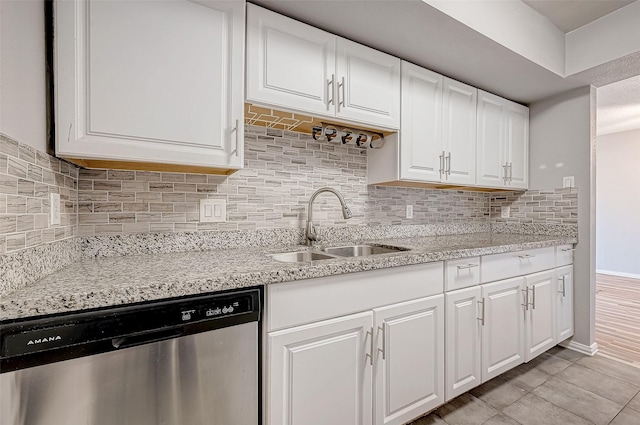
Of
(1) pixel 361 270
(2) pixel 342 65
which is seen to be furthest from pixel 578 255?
(2) pixel 342 65

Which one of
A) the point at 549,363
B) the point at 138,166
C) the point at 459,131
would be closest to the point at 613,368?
the point at 549,363

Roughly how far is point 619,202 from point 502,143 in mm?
4274

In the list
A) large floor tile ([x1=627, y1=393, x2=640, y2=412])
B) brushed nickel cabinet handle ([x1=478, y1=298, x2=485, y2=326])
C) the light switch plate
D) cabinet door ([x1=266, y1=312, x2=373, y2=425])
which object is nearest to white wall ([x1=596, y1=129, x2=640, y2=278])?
large floor tile ([x1=627, y1=393, x2=640, y2=412])

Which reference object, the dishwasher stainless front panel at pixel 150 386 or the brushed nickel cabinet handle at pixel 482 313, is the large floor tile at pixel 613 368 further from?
the dishwasher stainless front panel at pixel 150 386

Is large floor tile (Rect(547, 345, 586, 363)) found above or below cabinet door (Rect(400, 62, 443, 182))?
below

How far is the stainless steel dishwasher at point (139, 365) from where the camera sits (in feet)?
2.46

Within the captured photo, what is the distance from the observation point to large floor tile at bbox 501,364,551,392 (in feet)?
6.24

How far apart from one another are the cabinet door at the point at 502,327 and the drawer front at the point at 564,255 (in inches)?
21.5

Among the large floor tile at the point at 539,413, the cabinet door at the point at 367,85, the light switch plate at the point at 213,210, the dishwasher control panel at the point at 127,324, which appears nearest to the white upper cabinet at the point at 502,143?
the cabinet door at the point at 367,85

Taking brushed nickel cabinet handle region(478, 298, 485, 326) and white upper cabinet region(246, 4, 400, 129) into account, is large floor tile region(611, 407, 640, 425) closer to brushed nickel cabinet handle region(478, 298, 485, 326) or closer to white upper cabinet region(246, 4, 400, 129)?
brushed nickel cabinet handle region(478, 298, 485, 326)

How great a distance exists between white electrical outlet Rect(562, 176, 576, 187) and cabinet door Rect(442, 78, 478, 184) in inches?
33.9

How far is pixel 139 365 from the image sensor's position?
87 cm

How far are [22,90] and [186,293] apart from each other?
2.47 ft

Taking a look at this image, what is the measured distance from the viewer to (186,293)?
0.92 m
